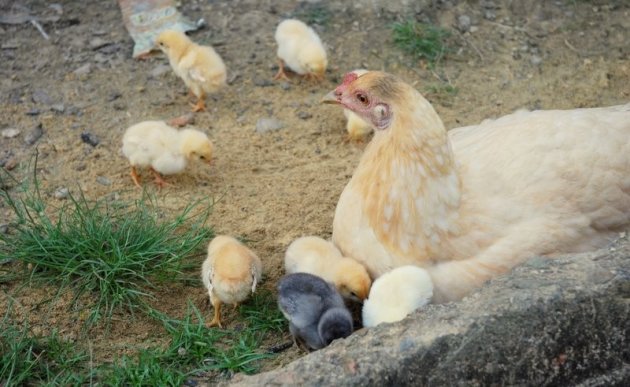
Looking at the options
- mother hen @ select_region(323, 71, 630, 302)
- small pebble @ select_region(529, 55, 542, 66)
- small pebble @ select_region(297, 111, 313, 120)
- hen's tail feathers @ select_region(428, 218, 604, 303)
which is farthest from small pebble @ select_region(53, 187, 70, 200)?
small pebble @ select_region(529, 55, 542, 66)

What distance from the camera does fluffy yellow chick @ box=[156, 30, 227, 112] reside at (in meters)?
5.87

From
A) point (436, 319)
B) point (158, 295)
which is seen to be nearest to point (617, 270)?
point (436, 319)

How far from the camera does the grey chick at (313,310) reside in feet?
12.5

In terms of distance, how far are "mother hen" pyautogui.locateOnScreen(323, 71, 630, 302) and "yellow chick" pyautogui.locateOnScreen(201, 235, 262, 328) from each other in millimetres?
512

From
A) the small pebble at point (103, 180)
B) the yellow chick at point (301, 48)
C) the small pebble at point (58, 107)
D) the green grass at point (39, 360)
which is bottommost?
the small pebble at point (58, 107)

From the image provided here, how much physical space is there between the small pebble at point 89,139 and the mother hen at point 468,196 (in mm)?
2139

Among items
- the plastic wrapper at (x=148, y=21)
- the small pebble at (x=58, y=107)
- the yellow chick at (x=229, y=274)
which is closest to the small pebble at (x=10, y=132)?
the small pebble at (x=58, y=107)

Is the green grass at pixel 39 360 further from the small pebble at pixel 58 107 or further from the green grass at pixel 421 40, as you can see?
the green grass at pixel 421 40

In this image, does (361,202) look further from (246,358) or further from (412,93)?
(246,358)

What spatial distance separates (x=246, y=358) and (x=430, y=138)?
1255 mm

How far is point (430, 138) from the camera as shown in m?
4.01

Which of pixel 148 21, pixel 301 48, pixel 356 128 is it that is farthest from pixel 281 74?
pixel 148 21

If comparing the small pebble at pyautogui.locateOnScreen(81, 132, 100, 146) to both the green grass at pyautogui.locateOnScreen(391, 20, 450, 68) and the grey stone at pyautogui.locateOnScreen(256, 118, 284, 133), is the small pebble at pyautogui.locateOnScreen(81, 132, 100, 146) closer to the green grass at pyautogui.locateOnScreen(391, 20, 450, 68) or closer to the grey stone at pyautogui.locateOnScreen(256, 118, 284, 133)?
the grey stone at pyautogui.locateOnScreen(256, 118, 284, 133)

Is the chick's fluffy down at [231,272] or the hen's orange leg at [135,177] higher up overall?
the chick's fluffy down at [231,272]
